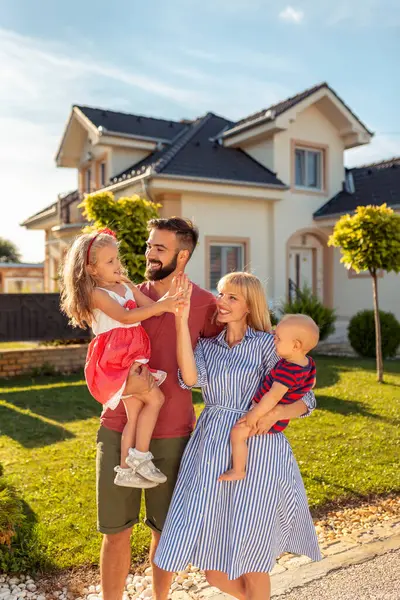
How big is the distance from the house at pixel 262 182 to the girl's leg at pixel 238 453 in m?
Result: 11.7

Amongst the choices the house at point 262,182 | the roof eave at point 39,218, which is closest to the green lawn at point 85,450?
the house at point 262,182

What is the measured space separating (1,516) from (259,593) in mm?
1733

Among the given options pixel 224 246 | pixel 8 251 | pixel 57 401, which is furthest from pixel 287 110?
pixel 8 251

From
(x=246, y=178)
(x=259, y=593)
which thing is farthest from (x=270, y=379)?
(x=246, y=178)

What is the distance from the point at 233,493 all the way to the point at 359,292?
1498 centimetres

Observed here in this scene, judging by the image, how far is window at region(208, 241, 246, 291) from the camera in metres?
15.3

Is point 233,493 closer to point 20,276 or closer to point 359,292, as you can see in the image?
point 359,292

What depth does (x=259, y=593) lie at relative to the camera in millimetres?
2684

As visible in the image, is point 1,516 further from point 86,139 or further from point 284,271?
point 86,139

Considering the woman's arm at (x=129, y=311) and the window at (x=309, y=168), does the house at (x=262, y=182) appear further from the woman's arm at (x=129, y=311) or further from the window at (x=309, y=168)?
the woman's arm at (x=129, y=311)

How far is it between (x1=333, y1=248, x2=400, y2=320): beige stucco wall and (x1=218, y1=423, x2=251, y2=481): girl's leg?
14009 millimetres

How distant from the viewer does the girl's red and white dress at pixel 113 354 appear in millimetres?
2703

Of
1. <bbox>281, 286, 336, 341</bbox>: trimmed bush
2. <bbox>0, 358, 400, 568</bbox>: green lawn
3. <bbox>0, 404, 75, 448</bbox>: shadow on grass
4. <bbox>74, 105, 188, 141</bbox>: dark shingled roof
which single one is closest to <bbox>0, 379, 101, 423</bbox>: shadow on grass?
<bbox>0, 358, 400, 568</bbox>: green lawn

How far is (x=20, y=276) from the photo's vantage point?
30.0 m
